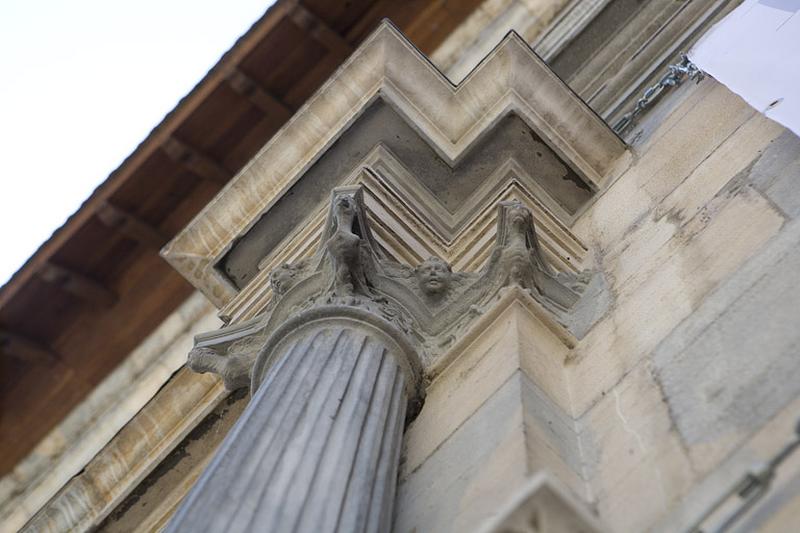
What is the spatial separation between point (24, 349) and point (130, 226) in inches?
50.7

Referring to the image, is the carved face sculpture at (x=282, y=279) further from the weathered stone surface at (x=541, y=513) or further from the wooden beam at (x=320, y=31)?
the wooden beam at (x=320, y=31)

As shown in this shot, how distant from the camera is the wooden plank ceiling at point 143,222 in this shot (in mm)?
10484

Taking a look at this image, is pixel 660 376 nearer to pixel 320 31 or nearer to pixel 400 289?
pixel 400 289

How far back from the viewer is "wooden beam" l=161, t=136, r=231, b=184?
411 inches

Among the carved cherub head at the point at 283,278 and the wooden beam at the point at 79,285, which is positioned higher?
the wooden beam at the point at 79,285

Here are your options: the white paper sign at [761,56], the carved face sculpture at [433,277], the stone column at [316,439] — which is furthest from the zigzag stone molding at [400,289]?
the white paper sign at [761,56]

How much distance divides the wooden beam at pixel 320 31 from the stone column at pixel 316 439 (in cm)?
596

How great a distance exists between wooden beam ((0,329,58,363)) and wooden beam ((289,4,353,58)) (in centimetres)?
321

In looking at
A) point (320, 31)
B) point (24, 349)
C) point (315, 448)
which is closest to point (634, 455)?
point (315, 448)

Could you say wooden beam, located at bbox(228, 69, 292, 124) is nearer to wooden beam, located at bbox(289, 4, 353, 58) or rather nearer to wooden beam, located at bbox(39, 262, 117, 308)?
wooden beam, located at bbox(289, 4, 353, 58)

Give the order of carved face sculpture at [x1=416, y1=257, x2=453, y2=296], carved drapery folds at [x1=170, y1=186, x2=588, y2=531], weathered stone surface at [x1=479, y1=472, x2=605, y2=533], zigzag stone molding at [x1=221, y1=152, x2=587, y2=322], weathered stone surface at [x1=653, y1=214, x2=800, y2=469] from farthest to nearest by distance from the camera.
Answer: zigzag stone molding at [x1=221, y1=152, x2=587, y2=322]
carved face sculpture at [x1=416, y1=257, x2=453, y2=296]
carved drapery folds at [x1=170, y1=186, x2=588, y2=531]
weathered stone surface at [x1=653, y1=214, x2=800, y2=469]
weathered stone surface at [x1=479, y1=472, x2=605, y2=533]

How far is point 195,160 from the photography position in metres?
10.6

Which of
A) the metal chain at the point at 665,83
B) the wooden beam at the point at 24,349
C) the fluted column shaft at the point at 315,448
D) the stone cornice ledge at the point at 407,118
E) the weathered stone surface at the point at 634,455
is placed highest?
the wooden beam at the point at 24,349

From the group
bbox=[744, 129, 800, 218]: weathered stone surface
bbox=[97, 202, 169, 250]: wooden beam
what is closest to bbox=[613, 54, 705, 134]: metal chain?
bbox=[744, 129, 800, 218]: weathered stone surface
